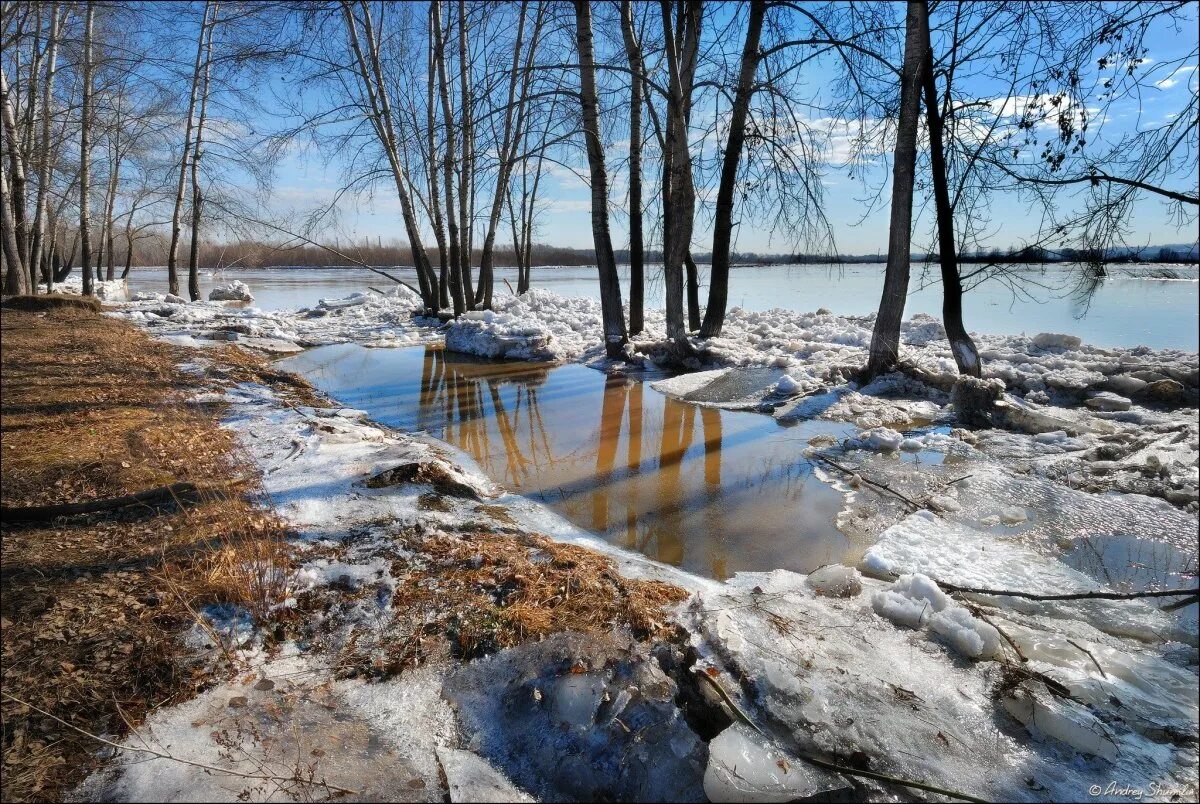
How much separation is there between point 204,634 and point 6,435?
272cm

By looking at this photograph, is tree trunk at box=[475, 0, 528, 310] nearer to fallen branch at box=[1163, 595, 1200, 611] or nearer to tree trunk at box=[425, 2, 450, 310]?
tree trunk at box=[425, 2, 450, 310]

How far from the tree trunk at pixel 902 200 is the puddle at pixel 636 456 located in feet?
6.26

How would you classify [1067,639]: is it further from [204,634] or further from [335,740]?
[204,634]

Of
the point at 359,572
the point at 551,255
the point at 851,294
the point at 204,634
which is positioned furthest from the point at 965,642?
the point at 551,255

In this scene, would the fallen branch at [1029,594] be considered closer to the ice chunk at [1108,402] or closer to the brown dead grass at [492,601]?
the brown dead grass at [492,601]

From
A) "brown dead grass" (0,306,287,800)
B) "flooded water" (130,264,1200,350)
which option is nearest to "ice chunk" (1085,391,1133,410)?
"flooded water" (130,264,1200,350)

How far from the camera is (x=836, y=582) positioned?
2918 mm

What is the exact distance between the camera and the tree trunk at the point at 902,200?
21.6 feet

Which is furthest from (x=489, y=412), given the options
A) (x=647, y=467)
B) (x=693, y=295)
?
(x=693, y=295)

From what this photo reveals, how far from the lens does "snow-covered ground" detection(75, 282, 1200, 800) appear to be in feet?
5.80

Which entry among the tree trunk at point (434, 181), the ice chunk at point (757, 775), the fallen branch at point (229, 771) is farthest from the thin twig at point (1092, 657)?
the tree trunk at point (434, 181)

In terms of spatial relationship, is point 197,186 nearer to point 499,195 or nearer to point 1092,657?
point 499,195

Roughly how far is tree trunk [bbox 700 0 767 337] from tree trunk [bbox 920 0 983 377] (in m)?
2.43

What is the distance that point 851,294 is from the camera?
23.6 metres
